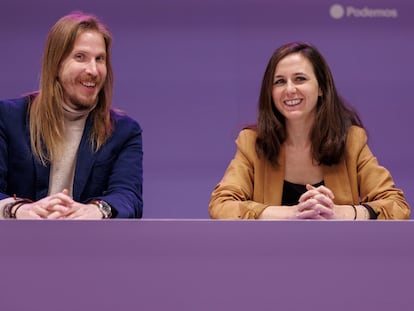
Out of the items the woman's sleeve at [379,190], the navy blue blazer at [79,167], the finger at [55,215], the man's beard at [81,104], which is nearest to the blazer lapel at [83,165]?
the navy blue blazer at [79,167]

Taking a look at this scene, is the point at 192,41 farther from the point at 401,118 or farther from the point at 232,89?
the point at 401,118

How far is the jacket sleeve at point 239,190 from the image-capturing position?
194 centimetres

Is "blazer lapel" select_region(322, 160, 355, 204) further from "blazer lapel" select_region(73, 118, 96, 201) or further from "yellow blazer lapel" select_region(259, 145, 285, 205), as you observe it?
"blazer lapel" select_region(73, 118, 96, 201)

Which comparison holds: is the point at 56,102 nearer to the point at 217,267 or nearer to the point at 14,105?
the point at 14,105

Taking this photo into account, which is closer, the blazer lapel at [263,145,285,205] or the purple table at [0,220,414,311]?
the purple table at [0,220,414,311]

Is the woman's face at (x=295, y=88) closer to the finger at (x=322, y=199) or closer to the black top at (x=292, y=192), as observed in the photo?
the black top at (x=292, y=192)

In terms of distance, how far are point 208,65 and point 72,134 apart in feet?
4.67

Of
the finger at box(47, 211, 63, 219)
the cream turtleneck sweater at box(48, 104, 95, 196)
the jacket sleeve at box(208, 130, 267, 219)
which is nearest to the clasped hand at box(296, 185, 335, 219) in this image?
the jacket sleeve at box(208, 130, 267, 219)

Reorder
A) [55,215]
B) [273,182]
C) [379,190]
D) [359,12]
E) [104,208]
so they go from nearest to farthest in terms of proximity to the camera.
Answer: [55,215]
[104,208]
[379,190]
[273,182]
[359,12]

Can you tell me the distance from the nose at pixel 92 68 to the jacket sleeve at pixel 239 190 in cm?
50

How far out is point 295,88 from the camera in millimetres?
2152

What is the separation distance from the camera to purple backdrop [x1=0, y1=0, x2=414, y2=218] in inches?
131

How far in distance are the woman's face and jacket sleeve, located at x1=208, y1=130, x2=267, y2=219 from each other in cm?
14

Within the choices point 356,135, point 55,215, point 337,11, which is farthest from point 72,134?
point 337,11
